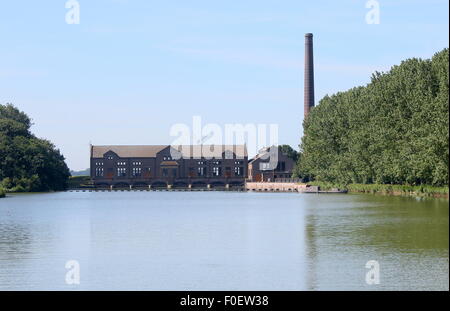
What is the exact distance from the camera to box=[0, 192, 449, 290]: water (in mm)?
29641

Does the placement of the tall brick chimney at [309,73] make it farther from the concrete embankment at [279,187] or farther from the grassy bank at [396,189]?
the grassy bank at [396,189]

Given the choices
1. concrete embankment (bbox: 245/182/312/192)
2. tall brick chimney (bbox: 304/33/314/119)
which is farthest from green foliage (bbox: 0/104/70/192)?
tall brick chimney (bbox: 304/33/314/119)

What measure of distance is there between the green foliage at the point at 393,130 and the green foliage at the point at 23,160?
51.1 m

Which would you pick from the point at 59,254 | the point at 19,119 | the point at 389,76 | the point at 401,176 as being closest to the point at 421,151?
the point at 401,176

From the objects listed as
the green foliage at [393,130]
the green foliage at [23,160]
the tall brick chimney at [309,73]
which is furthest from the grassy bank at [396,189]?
the green foliage at [23,160]

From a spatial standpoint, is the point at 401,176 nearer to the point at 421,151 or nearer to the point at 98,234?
the point at 421,151

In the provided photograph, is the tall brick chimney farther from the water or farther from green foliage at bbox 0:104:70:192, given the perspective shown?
the water

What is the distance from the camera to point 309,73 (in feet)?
525

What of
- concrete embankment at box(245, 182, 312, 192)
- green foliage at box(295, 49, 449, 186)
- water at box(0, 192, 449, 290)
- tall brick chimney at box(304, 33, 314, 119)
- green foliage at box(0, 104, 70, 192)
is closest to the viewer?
water at box(0, 192, 449, 290)

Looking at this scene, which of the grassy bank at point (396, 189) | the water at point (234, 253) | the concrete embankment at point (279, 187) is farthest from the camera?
the concrete embankment at point (279, 187)

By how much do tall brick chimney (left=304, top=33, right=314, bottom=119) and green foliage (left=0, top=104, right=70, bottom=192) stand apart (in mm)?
50538

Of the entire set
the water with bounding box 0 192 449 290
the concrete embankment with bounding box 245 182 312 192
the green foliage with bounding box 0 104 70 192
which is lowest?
the water with bounding box 0 192 449 290

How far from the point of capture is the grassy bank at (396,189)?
284 feet

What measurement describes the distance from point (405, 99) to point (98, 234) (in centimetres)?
5172
